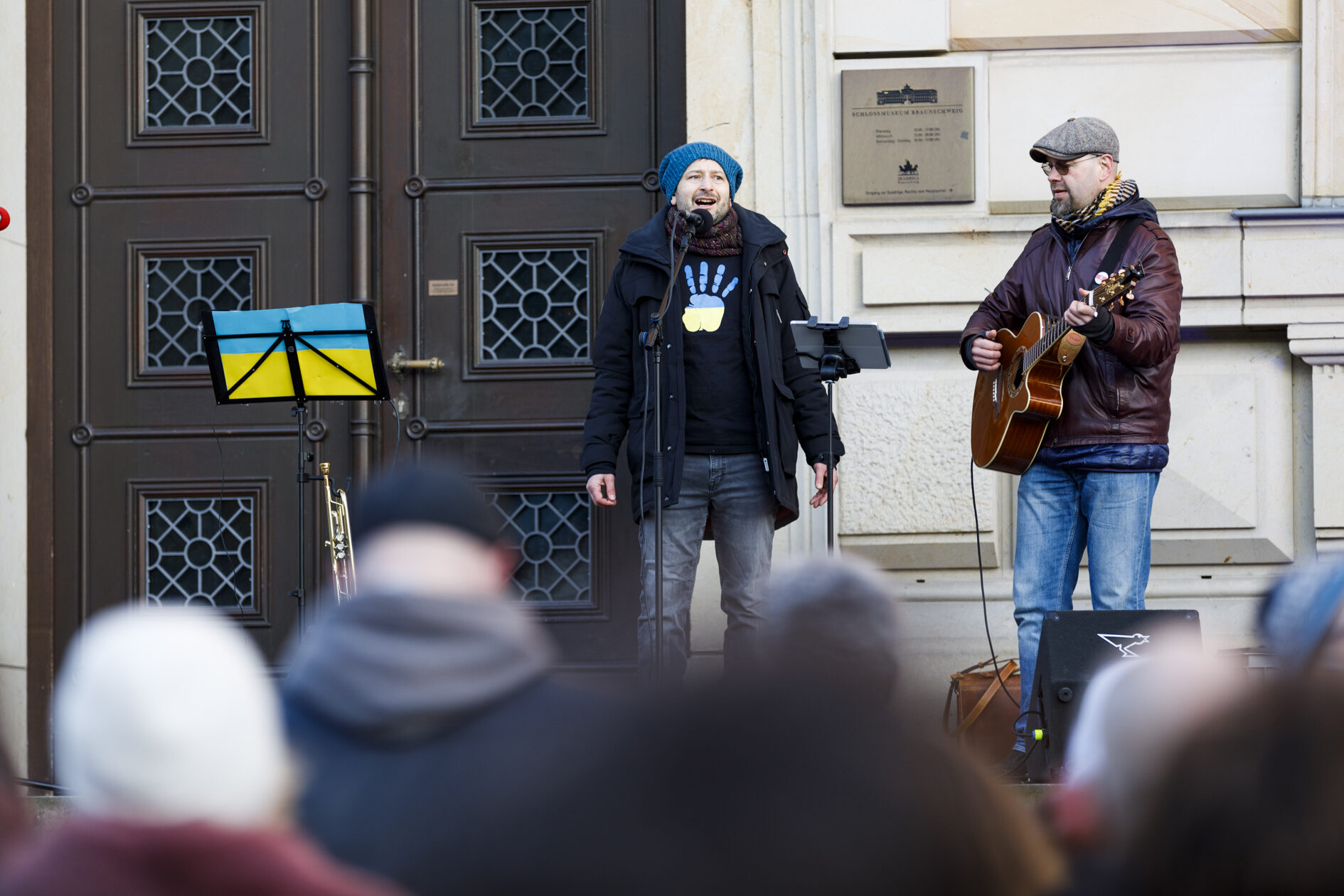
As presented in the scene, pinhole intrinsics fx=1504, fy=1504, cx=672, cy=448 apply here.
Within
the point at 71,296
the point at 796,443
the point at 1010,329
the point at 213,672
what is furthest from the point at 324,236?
the point at 213,672

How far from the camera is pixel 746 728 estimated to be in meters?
1.50

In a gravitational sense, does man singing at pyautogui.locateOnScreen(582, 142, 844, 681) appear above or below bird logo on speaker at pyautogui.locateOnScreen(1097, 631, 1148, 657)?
above

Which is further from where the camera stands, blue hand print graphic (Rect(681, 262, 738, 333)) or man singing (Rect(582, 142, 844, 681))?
blue hand print graphic (Rect(681, 262, 738, 333))

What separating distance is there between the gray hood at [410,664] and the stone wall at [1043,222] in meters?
4.23

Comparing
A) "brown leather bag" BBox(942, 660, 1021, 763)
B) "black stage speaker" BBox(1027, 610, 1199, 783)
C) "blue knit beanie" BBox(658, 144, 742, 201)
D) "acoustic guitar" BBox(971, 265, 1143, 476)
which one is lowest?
"brown leather bag" BBox(942, 660, 1021, 763)

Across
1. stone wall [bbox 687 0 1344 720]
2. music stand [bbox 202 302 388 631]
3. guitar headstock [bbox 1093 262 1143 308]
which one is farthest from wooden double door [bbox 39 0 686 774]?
guitar headstock [bbox 1093 262 1143 308]

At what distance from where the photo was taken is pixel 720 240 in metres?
5.39

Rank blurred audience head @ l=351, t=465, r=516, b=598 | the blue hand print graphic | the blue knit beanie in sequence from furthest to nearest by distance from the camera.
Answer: the blue knit beanie, the blue hand print graphic, blurred audience head @ l=351, t=465, r=516, b=598

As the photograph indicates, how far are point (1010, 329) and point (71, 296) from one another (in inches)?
166

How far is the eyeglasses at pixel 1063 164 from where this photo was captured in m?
5.09

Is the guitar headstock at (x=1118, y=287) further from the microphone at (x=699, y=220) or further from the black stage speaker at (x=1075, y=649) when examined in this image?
the microphone at (x=699, y=220)

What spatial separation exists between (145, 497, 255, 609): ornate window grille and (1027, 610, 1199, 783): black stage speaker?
12.3 ft

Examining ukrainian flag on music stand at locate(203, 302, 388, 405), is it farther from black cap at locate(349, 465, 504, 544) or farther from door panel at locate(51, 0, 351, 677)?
black cap at locate(349, 465, 504, 544)

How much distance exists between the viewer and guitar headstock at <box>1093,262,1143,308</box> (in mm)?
4906
